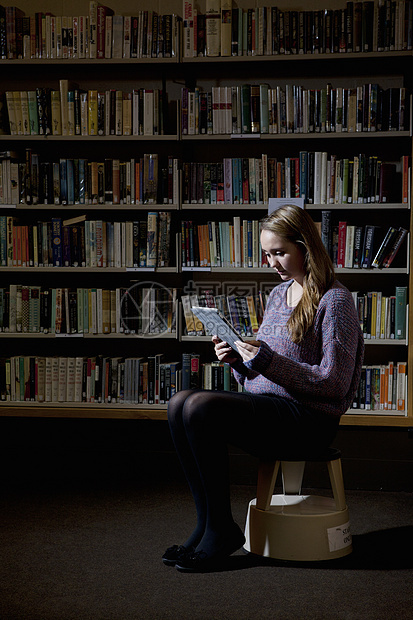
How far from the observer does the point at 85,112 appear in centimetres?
317

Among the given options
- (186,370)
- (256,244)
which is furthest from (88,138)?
(186,370)

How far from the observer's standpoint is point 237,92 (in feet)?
10.1

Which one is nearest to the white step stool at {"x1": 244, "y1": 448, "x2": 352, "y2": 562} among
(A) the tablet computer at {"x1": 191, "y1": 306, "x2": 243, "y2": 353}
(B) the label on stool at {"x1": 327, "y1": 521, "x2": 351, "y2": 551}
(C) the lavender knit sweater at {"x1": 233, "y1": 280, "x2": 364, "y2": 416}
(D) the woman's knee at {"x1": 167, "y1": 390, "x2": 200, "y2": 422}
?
(B) the label on stool at {"x1": 327, "y1": 521, "x2": 351, "y2": 551}

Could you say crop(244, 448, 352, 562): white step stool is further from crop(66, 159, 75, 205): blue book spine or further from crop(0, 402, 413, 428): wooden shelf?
crop(66, 159, 75, 205): blue book spine

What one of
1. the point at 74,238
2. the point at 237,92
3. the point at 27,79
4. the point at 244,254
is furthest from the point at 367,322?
the point at 27,79

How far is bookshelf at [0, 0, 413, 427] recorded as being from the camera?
3074 mm

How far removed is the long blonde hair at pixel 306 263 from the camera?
2.15 metres

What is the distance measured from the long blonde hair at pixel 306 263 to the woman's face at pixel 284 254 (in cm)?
1

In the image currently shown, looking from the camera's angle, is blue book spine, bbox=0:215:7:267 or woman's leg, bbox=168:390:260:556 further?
blue book spine, bbox=0:215:7:267

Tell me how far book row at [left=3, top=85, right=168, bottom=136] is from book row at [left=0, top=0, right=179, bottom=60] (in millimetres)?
171

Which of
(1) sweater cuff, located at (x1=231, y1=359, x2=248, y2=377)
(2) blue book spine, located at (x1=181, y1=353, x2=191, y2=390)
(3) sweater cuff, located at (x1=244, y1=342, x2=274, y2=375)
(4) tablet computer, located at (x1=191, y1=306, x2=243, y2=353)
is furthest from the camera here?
(2) blue book spine, located at (x1=181, y1=353, x2=191, y2=390)

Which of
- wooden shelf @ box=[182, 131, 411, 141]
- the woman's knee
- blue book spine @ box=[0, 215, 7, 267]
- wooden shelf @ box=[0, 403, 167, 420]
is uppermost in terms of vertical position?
wooden shelf @ box=[182, 131, 411, 141]

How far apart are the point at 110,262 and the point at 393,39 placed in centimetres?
168

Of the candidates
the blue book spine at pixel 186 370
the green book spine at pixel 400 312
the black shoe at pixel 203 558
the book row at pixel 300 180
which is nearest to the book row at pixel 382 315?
the green book spine at pixel 400 312
